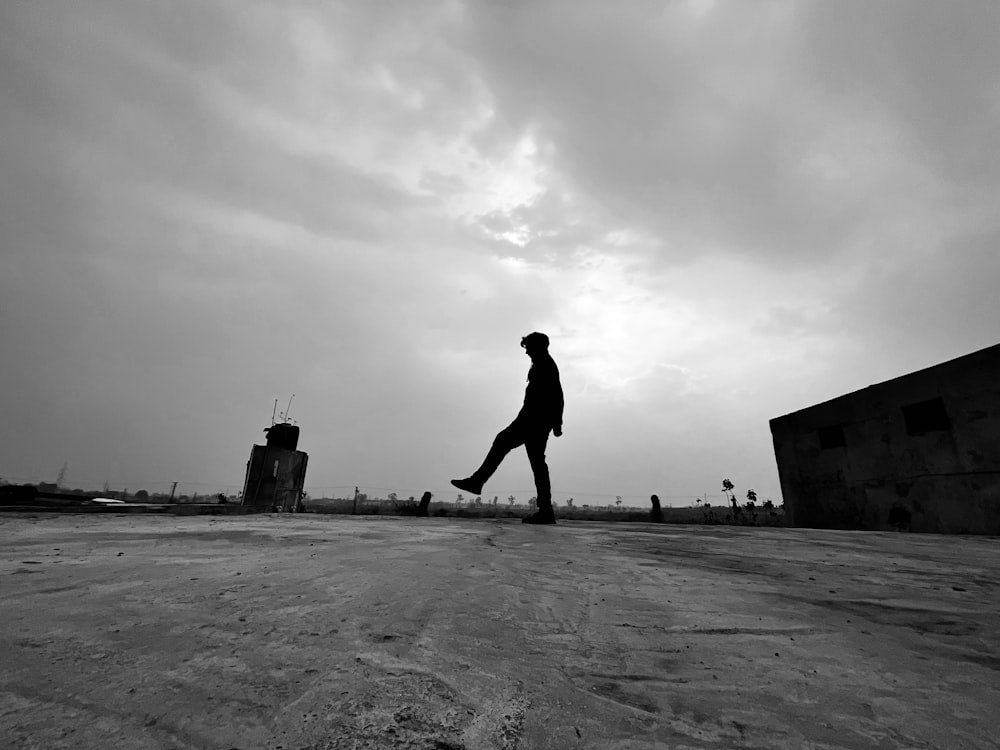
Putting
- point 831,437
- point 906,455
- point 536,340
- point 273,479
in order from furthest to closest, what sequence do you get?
1. point 273,479
2. point 831,437
3. point 906,455
4. point 536,340

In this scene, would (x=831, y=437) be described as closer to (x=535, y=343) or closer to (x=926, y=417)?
(x=926, y=417)

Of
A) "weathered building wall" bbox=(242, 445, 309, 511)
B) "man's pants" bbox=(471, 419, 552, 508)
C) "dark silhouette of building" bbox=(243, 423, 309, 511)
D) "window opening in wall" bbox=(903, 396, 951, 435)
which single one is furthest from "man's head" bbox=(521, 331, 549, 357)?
"weathered building wall" bbox=(242, 445, 309, 511)

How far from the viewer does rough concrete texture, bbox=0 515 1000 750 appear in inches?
30.0

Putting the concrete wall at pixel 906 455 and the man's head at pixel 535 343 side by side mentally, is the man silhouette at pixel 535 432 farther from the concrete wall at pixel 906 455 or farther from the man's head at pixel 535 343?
the concrete wall at pixel 906 455

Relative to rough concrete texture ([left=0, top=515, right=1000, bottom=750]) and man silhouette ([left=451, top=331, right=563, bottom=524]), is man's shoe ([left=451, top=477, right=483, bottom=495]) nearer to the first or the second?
man silhouette ([left=451, top=331, right=563, bottom=524])

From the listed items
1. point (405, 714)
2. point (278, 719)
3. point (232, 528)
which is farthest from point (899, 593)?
point (232, 528)

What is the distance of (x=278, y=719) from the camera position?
30.0 inches

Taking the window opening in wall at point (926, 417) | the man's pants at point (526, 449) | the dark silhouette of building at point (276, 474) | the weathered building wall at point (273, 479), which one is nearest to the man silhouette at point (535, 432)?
the man's pants at point (526, 449)

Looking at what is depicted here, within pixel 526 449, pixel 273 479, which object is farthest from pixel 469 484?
pixel 273 479

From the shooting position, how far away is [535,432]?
5547mm

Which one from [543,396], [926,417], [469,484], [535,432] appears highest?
[926,417]

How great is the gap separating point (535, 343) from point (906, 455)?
721 cm

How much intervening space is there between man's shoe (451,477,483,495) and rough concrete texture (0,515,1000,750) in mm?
3372

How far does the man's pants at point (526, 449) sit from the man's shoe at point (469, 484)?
56 millimetres
